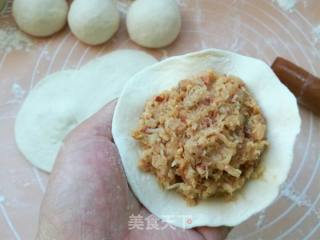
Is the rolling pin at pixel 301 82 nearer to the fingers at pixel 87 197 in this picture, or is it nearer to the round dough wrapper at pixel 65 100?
the round dough wrapper at pixel 65 100

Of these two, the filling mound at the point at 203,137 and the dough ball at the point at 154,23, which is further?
the dough ball at the point at 154,23

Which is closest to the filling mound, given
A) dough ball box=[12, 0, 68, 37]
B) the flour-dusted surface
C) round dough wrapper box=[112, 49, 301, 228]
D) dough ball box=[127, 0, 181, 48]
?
round dough wrapper box=[112, 49, 301, 228]

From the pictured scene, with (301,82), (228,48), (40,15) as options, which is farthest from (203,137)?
(40,15)

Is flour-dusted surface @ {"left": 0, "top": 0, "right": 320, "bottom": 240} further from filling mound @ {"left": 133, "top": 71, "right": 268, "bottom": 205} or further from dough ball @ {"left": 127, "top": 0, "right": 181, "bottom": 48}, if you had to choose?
filling mound @ {"left": 133, "top": 71, "right": 268, "bottom": 205}

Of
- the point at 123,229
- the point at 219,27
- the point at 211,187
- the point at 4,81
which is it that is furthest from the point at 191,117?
the point at 4,81

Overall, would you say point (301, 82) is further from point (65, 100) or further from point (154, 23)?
point (65, 100)

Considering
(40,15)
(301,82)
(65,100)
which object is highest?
(301,82)

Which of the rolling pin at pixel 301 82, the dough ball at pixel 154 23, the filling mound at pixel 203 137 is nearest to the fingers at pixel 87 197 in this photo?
the filling mound at pixel 203 137

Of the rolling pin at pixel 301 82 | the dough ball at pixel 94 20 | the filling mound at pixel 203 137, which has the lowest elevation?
the dough ball at pixel 94 20
